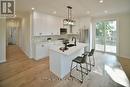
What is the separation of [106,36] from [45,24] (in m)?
4.39

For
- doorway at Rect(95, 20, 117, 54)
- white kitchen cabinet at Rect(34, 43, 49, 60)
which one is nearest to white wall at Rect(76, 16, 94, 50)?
doorway at Rect(95, 20, 117, 54)

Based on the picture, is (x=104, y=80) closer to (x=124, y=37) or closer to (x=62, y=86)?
(x=62, y=86)

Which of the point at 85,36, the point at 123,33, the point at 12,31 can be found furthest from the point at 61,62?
the point at 12,31

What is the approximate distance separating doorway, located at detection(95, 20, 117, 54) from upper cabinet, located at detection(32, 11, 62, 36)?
3.04 metres

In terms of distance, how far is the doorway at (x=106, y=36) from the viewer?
6.51 meters

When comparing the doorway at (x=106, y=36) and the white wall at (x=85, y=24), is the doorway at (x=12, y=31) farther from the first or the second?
the doorway at (x=106, y=36)

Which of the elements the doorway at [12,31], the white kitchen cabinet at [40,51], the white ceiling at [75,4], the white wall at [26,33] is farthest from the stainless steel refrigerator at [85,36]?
the doorway at [12,31]

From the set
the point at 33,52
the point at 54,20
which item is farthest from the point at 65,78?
the point at 54,20

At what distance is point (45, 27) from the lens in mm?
5855

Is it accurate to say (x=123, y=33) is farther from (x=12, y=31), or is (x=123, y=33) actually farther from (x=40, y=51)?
(x=12, y=31)

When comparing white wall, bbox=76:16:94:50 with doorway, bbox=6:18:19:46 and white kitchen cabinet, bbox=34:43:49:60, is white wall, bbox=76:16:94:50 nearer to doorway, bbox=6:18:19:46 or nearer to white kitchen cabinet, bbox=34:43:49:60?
white kitchen cabinet, bbox=34:43:49:60

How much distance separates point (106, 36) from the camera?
22.7 feet

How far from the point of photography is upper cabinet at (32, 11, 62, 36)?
17.4 feet

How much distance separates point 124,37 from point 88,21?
2.54m
